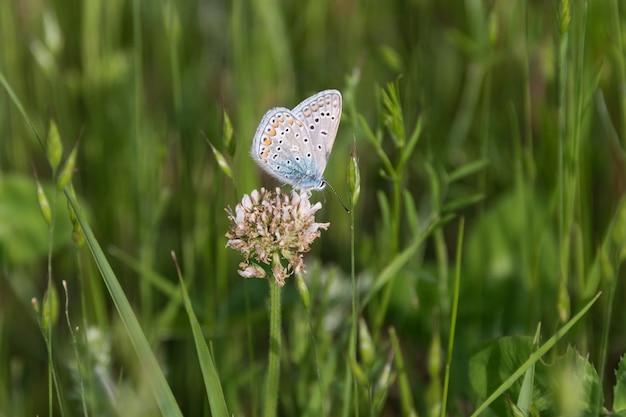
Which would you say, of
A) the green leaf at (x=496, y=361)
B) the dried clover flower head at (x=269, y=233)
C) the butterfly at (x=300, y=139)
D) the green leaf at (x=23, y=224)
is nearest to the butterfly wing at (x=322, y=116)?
the butterfly at (x=300, y=139)

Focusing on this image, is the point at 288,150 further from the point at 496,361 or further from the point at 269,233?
the point at 496,361

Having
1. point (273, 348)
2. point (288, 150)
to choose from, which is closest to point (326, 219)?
point (288, 150)

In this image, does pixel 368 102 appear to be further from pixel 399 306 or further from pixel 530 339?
pixel 530 339

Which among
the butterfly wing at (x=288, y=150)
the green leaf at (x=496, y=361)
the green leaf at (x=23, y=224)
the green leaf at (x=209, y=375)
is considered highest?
the butterfly wing at (x=288, y=150)

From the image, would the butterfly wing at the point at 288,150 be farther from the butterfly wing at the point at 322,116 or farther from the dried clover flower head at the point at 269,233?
the dried clover flower head at the point at 269,233

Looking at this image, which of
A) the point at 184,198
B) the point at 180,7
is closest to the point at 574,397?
the point at 184,198

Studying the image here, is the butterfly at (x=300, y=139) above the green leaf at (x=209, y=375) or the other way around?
above

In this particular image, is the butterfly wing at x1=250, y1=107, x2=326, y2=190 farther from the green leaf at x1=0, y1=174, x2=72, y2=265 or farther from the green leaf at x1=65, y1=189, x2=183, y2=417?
the green leaf at x1=0, y1=174, x2=72, y2=265

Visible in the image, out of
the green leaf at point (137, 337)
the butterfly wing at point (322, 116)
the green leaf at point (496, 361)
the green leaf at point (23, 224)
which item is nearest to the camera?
the green leaf at point (137, 337)
